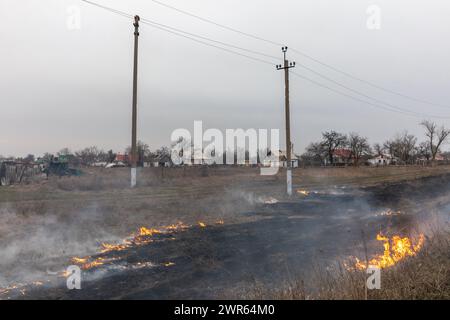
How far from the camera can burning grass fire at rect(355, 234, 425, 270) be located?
29.5 ft

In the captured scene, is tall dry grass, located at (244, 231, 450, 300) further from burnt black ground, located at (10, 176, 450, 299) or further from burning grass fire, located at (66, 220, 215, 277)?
burning grass fire, located at (66, 220, 215, 277)

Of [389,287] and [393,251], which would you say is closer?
[389,287]

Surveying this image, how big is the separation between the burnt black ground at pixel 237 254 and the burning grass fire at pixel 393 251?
433 mm

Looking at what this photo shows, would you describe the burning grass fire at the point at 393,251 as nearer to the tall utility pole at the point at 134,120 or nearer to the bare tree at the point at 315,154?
the tall utility pole at the point at 134,120

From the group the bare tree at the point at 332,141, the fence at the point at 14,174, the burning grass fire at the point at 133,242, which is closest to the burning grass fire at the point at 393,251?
the burning grass fire at the point at 133,242

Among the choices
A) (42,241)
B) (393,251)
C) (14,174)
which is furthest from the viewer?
(14,174)

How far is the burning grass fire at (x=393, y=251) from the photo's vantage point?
29.5ft

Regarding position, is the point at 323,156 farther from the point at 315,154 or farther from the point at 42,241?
the point at 42,241

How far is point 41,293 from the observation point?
24.3 ft

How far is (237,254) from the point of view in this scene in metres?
10.6

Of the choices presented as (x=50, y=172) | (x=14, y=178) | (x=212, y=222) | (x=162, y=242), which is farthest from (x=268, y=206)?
(x=50, y=172)

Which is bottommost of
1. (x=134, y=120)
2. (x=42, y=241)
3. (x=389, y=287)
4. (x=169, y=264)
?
(x=169, y=264)

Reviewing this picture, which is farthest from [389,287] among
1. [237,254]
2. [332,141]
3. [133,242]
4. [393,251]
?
[332,141]

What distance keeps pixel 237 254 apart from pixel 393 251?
171 inches
